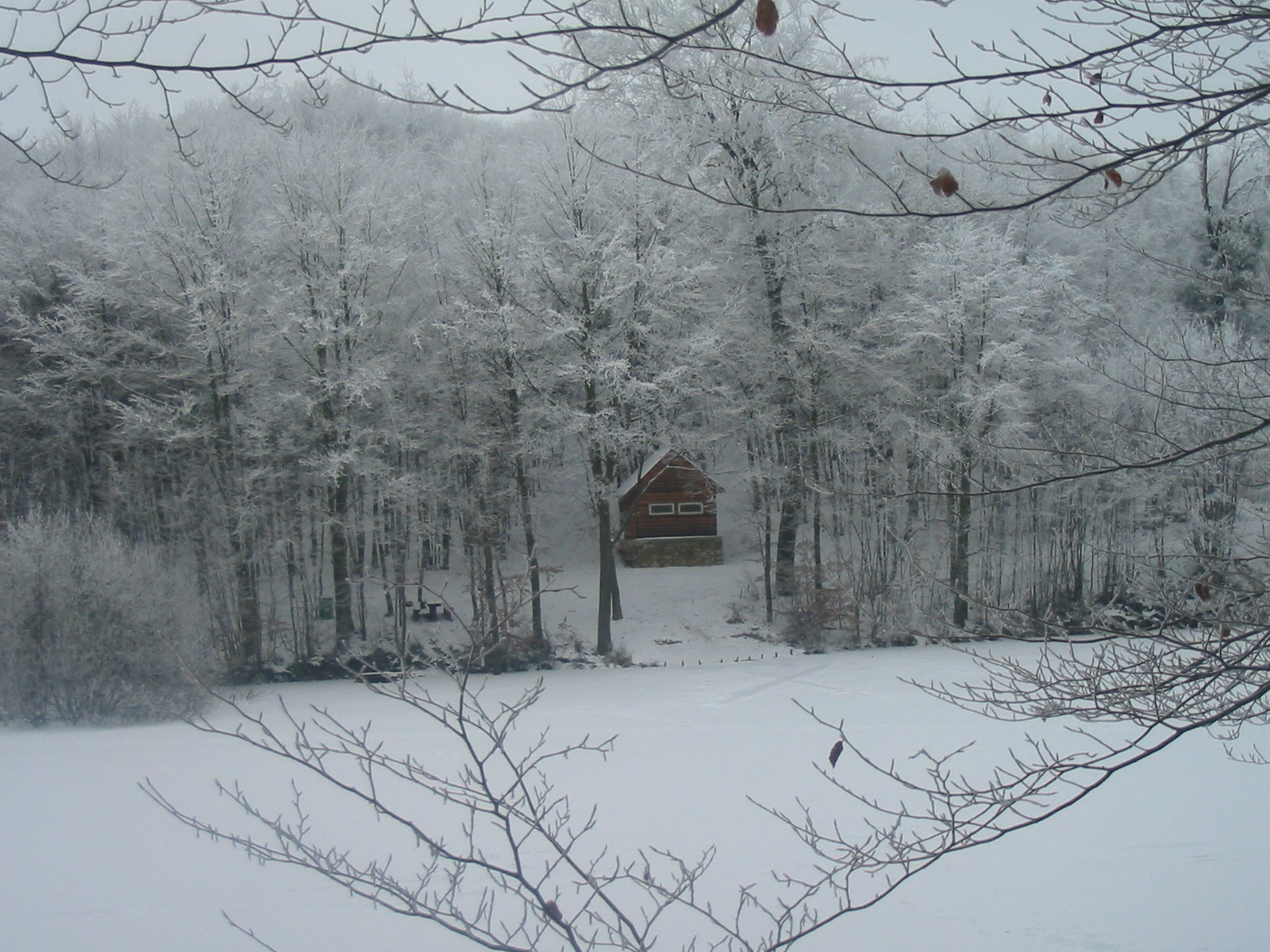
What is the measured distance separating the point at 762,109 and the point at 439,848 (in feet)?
40.6

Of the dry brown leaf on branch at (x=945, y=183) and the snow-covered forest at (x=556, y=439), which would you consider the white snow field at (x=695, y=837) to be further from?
the dry brown leaf on branch at (x=945, y=183)

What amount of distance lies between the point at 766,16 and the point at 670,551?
1780 cm

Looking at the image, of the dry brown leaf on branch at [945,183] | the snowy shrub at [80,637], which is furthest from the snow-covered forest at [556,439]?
the dry brown leaf on branch at [945,183]

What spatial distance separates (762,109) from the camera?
12875 mm

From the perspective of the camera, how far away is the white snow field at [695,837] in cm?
497

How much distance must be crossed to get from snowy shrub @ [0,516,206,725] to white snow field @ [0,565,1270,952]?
0.65m

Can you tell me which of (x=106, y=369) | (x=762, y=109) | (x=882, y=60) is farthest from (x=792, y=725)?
(x=106, y=369)

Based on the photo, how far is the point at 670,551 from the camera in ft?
63.1

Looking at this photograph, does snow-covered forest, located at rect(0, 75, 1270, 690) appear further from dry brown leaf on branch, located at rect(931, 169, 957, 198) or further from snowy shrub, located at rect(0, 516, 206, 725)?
dry brown leaf on branch, located at rect(931, 169, 957, 198)

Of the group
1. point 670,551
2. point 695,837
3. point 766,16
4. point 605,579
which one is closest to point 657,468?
point 670,551

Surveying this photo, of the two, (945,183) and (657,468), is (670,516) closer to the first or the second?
(657,468)

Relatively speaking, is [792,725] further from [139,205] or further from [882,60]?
[139,205]

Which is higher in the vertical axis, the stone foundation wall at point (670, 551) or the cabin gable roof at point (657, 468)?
the cabin gable roof at point (657, 468)

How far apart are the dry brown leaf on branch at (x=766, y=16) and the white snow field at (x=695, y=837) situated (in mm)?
2691
